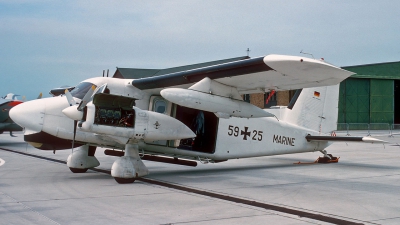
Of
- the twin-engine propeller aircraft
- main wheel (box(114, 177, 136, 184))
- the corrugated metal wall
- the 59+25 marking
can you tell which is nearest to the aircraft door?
the twin-engine propeller aircraft

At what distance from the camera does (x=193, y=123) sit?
12344 millimetres

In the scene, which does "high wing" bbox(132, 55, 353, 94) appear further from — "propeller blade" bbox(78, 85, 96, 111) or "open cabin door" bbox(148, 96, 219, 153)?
"propeller blade" bbox(78, 85, 96, 111)

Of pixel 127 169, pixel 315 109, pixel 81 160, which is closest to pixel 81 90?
pixel 81 160

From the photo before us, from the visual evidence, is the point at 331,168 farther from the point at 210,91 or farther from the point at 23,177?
the point at 23,177

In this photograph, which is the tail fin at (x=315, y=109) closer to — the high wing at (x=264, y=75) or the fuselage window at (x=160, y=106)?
the high wing at (x=264, y=75)

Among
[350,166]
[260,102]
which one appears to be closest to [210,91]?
[350,166]

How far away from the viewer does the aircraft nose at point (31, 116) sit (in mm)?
10633

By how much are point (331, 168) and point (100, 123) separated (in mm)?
7710

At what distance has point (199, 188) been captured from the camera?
973cm

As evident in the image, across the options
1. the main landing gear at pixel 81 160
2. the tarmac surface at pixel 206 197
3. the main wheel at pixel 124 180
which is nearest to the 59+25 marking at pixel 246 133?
the tarmac surface at pixel 206 197

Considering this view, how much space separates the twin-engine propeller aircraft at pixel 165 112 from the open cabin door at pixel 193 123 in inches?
1.1

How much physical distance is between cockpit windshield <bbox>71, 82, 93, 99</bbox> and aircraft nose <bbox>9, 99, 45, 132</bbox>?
87 centimetres

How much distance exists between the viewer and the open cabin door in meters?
11.8

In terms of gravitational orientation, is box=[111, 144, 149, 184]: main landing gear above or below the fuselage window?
below
